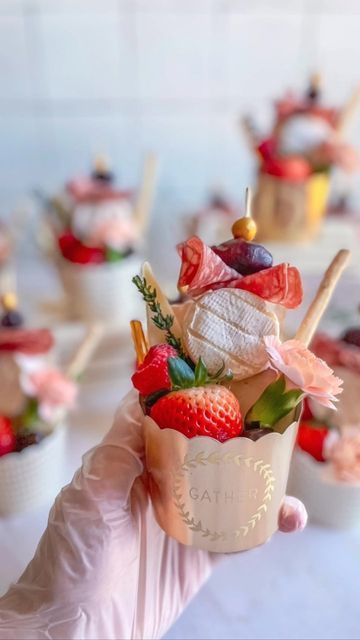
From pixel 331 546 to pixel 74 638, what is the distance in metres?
0.28

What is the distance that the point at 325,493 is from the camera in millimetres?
717

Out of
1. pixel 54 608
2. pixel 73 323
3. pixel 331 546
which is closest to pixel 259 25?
pixel 73 323

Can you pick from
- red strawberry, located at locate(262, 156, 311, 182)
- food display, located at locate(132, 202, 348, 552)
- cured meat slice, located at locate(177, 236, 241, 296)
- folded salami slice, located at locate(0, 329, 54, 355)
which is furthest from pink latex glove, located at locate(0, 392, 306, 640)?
red strawberry, located at locate(262, 156, 311, 182)

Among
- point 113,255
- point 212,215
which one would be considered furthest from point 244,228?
point 212,215

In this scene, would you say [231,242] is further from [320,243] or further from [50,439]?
[320,243]

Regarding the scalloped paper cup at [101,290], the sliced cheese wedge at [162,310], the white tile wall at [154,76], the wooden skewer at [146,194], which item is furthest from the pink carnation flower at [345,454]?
the white tile wall at [154,76]

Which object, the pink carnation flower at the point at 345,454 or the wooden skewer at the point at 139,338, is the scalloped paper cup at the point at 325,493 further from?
the wooden skewer at the point at 139,338

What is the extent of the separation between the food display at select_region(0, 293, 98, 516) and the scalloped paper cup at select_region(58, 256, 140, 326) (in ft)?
0.64

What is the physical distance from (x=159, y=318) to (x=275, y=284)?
3.4 inches

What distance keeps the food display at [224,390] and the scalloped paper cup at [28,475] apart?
0.22 metres

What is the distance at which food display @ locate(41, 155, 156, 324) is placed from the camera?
3.16ft

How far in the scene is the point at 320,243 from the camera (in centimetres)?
108

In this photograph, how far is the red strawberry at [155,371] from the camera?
1.59 feet

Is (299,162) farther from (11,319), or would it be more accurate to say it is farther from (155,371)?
(155,371)
